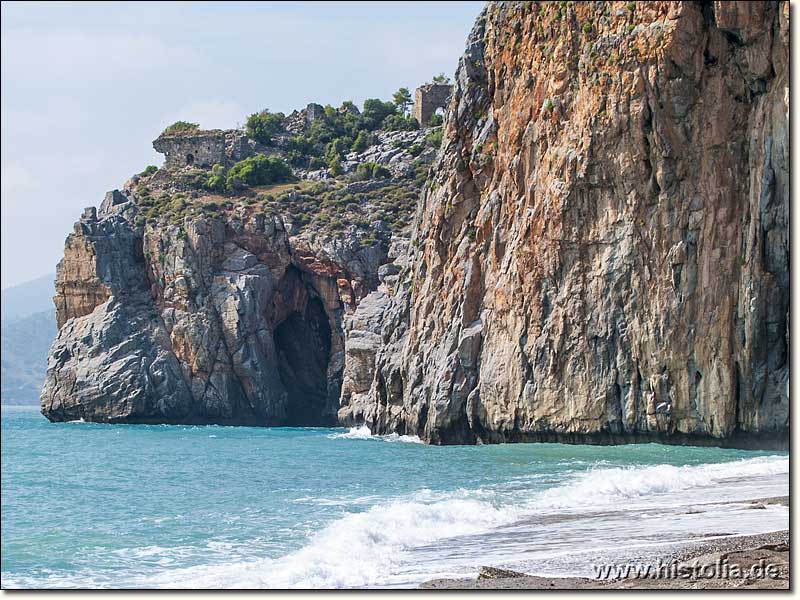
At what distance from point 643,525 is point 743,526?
160 cm

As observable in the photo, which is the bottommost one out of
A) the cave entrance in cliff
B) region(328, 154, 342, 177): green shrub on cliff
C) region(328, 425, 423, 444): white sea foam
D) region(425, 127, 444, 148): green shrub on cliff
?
region(328, 425, 423, 444): white sea foam

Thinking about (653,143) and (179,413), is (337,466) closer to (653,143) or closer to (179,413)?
(653,143)

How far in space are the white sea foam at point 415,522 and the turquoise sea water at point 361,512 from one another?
1.8 inches

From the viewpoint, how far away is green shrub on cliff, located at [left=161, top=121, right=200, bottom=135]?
257 ft

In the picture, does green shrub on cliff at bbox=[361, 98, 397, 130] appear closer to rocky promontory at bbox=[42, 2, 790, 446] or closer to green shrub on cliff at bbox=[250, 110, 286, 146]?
green shrub on cliff at bbox=[250, 110, 286, 146]

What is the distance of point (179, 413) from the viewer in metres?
61.0

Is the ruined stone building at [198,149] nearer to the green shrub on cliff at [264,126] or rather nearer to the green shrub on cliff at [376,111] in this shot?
the green shrub on cliff at [264,126]

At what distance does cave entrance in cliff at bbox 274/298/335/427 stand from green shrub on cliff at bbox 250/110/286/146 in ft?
62.3

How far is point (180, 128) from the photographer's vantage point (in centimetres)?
8106

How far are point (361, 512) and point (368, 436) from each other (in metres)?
26.8

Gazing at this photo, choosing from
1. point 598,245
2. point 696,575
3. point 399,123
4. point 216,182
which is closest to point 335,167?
point 216,182

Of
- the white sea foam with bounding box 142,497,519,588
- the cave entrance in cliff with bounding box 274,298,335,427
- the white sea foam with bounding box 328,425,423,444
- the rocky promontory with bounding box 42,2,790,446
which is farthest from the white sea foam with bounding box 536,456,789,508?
the cave entrance in cliff with bounding box 274,298,335,427

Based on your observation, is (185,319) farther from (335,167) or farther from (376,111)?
(376,111)

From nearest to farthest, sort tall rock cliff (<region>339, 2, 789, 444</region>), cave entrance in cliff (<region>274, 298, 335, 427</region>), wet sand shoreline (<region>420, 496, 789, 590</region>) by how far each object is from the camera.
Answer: wet sand shoreline (<region>420, 496, 789, 590</region>), tall rock cliff (<region>339, 2, 789, 444</region>), cave entrance in cliff (<region>274, 298, 335, 427</region>)
